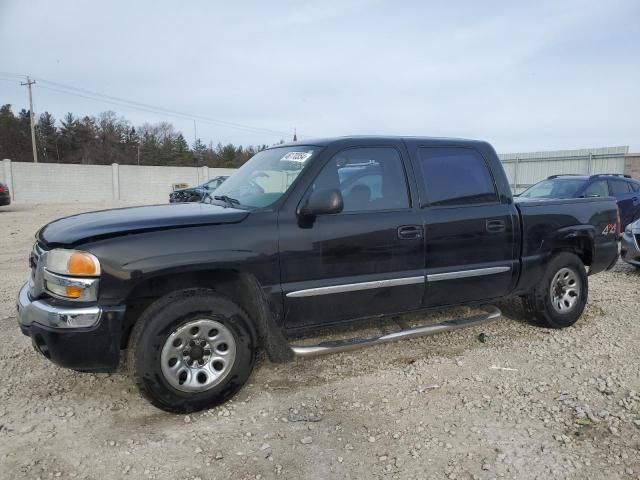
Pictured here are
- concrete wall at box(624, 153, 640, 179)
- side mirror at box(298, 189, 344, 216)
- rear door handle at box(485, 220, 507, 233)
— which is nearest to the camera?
side mirror at box(298, 189, 344, 216)

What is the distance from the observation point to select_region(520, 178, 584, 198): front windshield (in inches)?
412

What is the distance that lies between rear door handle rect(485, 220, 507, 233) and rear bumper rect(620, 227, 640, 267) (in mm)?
4426

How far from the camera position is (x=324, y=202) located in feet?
10.8

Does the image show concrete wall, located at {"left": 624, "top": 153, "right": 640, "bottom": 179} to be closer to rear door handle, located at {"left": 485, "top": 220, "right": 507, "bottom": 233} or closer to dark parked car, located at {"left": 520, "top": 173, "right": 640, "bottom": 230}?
dark parked car, located at {"left": 520, "top": 173, "right": 640, "bottom": 230}

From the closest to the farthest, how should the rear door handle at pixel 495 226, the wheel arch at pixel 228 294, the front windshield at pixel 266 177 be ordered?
1. the wheel arch at pixel 228 294
2. the front windshield at pixel 266 177
3. the rear door handle at pixel 495 226

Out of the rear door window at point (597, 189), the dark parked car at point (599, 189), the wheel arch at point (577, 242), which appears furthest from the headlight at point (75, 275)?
the rear door window at point (597, 189)

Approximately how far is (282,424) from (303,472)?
0.53 m

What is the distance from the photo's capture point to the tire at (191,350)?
9.96 feet

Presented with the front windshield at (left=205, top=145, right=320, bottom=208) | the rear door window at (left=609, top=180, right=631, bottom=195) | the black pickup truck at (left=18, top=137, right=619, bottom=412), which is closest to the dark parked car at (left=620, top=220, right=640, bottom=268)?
the black pickup truck at (left=18, top=137, right=619, bottom=412)

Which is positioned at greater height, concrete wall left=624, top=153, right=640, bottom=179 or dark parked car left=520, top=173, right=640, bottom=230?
concrete wall left=624, top=153, right=640, bottom=179

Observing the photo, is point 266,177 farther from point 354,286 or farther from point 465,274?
point 465,274

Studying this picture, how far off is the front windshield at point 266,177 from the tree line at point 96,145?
5526 centimetres

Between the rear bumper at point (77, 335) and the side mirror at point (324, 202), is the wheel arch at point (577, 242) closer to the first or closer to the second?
the side mirror at point (324, 202)

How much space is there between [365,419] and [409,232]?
4.79 ft
